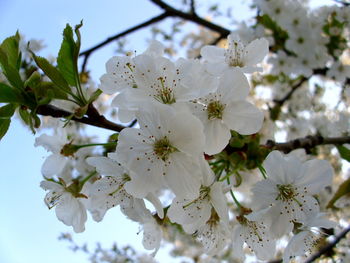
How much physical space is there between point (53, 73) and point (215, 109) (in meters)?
0.57

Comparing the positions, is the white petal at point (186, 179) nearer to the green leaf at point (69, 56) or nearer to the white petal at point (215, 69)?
the white petal at point (215, 69)

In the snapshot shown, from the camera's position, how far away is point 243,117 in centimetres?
117

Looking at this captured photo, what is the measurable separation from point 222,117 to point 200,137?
19 centimetres

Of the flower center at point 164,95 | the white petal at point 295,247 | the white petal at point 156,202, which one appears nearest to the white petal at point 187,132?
the flower center at point 164,95

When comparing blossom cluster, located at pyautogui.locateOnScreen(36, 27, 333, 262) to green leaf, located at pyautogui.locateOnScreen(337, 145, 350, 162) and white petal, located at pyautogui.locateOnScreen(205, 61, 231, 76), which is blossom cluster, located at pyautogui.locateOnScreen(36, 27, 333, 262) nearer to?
white petal, located at pyautogui.locateOnScreen(205, 61, 231, 76)

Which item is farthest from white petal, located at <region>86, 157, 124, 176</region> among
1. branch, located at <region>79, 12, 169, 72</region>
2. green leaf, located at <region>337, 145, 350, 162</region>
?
branch, located at <region>79, 12, 169, 72</region>

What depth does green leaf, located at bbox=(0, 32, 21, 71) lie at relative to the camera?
4.05 ft

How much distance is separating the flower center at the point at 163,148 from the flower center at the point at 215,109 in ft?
0.55

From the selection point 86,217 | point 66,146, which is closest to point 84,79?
point 66,146

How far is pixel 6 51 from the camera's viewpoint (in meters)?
1.24

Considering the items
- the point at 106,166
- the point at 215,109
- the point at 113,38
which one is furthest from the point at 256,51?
the point at 113,38

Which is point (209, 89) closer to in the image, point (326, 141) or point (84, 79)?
point (326, 141)

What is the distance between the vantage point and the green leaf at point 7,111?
1.17 metres

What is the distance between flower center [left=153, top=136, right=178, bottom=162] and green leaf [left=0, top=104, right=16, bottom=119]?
51 centimetres
